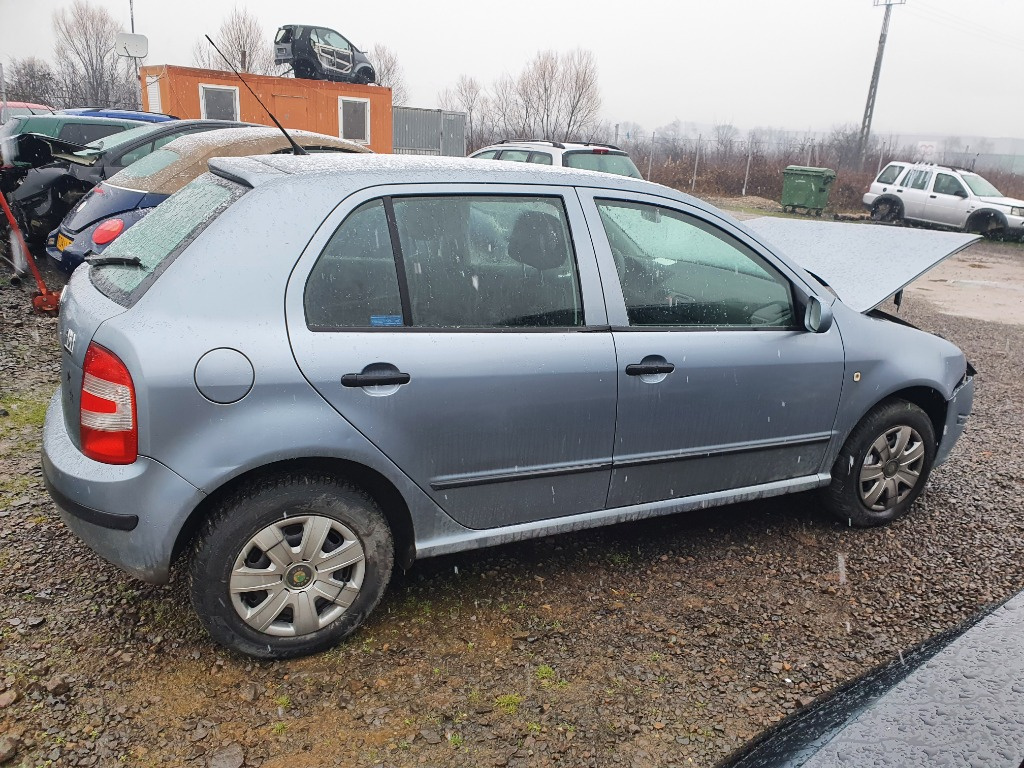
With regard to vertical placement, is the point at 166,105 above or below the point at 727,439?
above

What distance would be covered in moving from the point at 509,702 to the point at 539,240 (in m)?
1.69

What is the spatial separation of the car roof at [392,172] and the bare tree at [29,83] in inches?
1597

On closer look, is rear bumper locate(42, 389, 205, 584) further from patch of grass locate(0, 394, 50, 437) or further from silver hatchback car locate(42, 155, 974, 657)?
patch of grass locate(0, 394, 50, 437)

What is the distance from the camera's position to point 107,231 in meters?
5.89

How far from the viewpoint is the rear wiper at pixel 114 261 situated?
274 cm

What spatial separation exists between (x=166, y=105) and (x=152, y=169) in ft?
39.5

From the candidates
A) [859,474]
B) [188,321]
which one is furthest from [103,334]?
[859,474]

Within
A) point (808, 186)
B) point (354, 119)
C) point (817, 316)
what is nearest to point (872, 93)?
point (808, 186)

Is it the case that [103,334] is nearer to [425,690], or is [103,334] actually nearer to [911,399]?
[425,690]

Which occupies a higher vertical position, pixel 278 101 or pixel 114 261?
pixel 278 101

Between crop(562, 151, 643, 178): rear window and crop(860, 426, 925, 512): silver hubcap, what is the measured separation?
696 centimetres

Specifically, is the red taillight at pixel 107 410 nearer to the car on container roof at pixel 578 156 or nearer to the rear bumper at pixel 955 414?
the rear bumper at pixel 955 414

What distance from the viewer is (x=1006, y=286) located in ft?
44.1

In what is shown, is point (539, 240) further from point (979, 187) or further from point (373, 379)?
point (979, 187)
